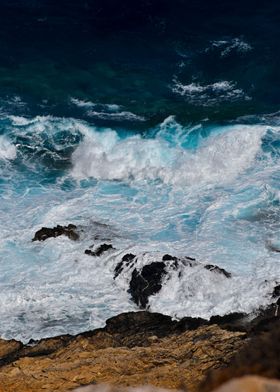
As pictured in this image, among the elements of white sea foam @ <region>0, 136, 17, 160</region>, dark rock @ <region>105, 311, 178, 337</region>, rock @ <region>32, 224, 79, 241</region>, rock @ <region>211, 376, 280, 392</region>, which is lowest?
white sea foam @ <region>0, 136, 17, 160</region>

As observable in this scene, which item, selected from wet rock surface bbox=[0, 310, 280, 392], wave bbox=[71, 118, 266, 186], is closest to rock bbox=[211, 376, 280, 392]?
wet rock surface bbox=[0, 310, 280, 392]

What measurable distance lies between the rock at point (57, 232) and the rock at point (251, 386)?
49.2 ft

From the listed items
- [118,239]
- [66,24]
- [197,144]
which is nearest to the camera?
[118,239]

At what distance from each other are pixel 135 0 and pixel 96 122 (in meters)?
11.7

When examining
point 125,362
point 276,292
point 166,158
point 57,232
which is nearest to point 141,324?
point 125,362

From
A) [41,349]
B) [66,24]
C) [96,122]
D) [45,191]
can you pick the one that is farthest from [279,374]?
[66,24]

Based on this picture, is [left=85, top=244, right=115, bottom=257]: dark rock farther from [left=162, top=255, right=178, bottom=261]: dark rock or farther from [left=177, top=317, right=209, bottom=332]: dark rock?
[left=177, top=317, right=209, bottom=332]: dark rock

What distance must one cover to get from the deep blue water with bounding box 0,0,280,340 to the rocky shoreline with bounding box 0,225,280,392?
0.90 m

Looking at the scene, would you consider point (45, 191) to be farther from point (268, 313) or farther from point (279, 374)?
point (279, 374)

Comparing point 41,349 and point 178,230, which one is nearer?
point 41,349

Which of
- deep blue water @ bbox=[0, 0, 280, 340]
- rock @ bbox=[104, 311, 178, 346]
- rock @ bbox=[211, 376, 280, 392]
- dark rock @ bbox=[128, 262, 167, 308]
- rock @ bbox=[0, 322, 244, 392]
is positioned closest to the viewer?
rock @ bbox=[211, 376, 280, 392]

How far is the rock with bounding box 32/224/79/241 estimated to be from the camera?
65.7 ft

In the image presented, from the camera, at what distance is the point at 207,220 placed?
68.7 feet

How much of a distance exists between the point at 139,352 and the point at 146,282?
4718mm
